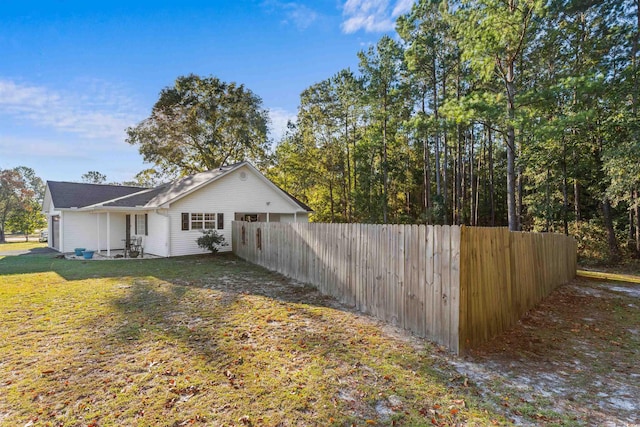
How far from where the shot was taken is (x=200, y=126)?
83.3 feet

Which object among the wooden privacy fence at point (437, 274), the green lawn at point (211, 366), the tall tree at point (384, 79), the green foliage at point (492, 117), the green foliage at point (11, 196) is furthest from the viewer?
the green foliage at point (11, 196)

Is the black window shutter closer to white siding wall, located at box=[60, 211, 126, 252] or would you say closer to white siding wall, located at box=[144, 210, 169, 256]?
white siding wall, located at box=[144, 210, 169, 256]

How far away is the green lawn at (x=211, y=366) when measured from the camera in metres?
2.72

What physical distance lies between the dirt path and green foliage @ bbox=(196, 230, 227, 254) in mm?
12287

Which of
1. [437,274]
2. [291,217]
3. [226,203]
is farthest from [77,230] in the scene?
[437,274]

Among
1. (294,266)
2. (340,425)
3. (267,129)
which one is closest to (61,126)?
(267,129)

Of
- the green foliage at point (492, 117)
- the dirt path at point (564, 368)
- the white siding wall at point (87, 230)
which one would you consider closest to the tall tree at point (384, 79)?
the green foliage at point (492, 117)

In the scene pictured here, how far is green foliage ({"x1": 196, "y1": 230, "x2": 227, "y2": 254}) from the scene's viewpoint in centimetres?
1402

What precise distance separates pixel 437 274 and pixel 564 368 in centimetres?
176

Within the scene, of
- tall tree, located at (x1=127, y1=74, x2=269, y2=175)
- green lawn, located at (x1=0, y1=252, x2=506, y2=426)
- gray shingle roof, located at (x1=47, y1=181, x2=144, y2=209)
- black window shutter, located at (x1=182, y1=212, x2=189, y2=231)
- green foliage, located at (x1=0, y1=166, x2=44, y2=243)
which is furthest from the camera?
green foliage, located at (x1=0, y1=166, x2=44, y2=243)

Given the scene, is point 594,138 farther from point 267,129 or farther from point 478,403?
point 267,129

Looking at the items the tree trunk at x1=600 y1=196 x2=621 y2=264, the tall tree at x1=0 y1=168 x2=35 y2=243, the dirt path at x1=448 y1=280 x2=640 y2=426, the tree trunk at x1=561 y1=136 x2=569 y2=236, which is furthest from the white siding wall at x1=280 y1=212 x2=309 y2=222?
the tall tree at x1=0 y1=168 x2=35 y2=243

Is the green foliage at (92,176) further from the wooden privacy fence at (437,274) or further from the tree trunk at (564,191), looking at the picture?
the tree trunk at (564,191)

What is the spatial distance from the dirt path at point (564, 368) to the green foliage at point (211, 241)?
40.3 ft
